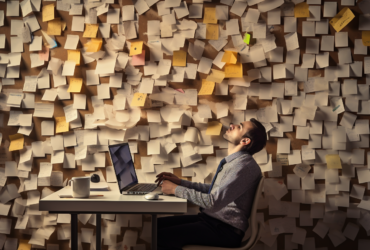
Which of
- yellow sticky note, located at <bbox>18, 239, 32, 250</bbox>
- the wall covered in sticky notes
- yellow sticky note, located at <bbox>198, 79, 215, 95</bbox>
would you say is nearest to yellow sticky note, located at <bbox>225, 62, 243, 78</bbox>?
the wall covered in sticky notes

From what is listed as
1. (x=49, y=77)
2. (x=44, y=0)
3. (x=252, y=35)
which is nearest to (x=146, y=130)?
(x=49, y=77)

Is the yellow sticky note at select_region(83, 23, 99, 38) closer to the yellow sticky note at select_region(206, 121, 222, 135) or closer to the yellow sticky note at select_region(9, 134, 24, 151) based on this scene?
the yellow sticky note at select_region(9, 134, 24, 151)

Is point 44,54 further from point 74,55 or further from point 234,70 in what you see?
point 234,70

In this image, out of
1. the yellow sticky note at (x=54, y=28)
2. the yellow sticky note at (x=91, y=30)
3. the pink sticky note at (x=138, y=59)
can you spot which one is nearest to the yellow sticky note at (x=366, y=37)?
the pink sticky note at (x=138, y=59)

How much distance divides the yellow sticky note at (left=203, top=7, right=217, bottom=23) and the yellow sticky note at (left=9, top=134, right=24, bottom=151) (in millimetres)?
1596

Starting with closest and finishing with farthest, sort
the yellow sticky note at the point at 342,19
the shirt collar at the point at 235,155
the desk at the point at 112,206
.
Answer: the desk at the point at 112,206, the shirt collar at the point at 235,155, the yellow sticky note at the point at 342,19

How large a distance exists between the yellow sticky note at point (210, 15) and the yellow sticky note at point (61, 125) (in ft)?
4.08

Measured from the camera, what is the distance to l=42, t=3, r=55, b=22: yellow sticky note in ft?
7.64

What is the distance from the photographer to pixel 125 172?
192 cm

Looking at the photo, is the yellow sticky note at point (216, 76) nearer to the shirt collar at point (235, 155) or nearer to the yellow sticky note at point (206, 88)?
the yellow sticky note at point (206, 88)

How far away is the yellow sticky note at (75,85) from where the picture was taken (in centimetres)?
233

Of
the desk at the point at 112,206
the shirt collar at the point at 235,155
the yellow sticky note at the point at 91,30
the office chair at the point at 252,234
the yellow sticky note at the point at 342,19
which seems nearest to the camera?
the desk at the point at 112,206

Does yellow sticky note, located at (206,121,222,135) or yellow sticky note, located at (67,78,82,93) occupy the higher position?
yellow sticky note, located at (67,78,82,93)

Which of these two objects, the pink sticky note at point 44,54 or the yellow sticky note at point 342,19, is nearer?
the yellow sticky note at point 342,19
